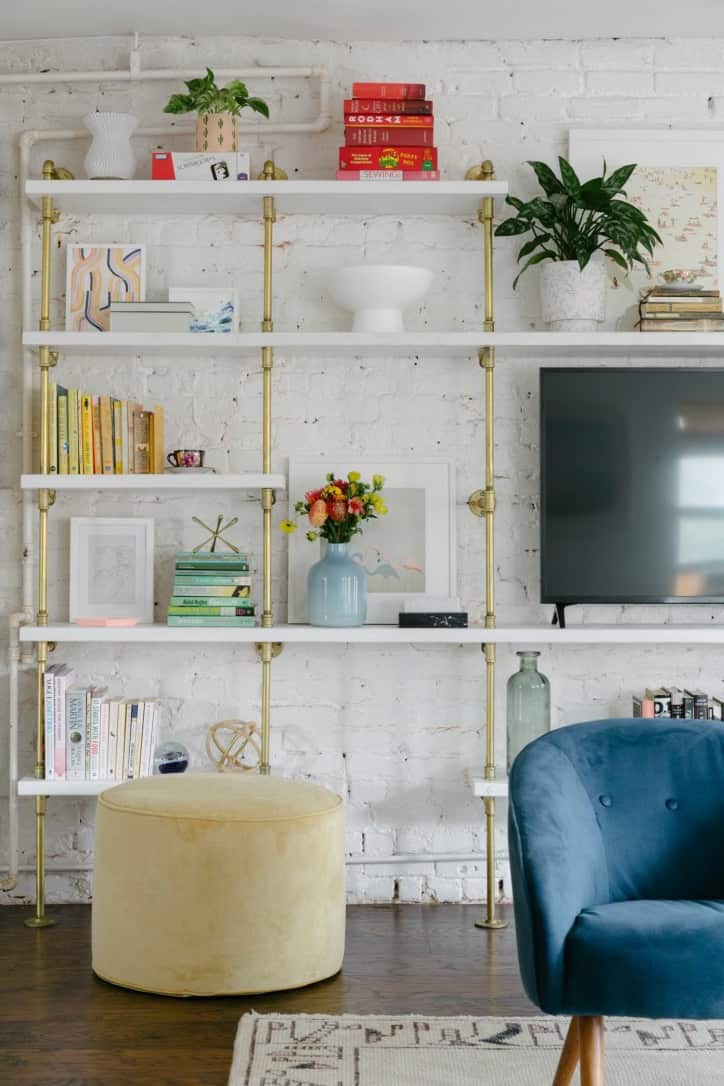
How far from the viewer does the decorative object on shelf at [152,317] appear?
11.6 feet

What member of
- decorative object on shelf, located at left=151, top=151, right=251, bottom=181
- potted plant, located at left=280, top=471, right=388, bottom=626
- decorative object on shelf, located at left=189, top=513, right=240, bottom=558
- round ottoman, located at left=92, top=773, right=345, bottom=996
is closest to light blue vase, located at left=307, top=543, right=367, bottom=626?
potted plant, located at left=280, top=471, right=388, bottom=626

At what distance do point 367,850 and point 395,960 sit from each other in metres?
0.59

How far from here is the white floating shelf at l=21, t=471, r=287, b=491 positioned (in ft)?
11.4

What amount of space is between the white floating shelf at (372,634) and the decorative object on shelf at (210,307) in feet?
2.95

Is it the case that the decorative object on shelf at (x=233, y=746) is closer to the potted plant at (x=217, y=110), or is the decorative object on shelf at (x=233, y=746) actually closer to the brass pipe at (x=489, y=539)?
the brass pipe at (x=489, y=539)

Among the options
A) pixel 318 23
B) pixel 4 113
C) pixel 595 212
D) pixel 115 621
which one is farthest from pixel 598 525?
pixel 4 113

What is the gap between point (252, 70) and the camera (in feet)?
12.2

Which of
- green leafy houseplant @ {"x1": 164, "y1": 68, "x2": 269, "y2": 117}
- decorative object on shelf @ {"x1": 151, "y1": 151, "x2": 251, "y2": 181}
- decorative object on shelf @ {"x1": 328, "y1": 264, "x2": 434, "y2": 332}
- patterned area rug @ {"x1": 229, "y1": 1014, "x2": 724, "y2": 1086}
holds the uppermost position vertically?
green leafy houseplant @ {"x1": 164, "y1": 68, "x2": 269, "y2": 117}

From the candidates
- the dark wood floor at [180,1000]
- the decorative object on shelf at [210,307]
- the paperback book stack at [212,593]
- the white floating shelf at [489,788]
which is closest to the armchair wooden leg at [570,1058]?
the dark wood floor at [180,1000]

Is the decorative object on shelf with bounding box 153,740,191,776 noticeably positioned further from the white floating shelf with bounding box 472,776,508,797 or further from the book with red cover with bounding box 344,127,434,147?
the book with red cover with bounding box 344,127,434,147

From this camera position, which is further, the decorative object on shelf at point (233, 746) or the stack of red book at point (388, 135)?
the decorative object on shelf at point (233, 746)

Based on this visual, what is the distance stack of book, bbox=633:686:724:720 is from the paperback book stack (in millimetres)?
1132

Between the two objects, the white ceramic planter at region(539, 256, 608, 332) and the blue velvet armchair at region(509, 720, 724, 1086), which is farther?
the white ceramic planter at region(539, 256, 608, 332)

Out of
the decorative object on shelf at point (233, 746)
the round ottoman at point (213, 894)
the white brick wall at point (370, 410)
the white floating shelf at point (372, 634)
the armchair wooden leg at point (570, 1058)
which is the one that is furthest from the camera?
the white brick wall at point (370, 410)
